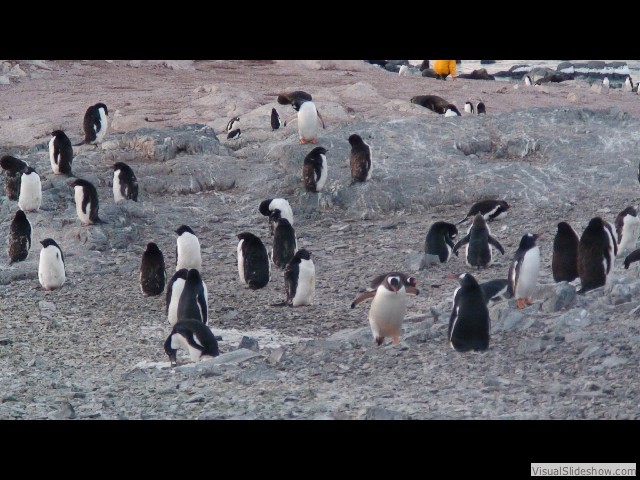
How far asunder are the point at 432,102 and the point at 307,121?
5.52 metres

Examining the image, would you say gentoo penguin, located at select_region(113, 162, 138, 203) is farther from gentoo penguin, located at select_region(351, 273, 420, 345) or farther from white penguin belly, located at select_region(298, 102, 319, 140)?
gentoo penguin, located at select_region(351, 273, 420, 345)

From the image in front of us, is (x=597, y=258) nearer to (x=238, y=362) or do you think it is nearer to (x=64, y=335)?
(x=238, y=362)

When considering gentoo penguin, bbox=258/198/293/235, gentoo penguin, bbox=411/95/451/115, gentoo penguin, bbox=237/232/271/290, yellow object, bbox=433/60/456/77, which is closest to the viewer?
gentoo penguin, bbox=237/232/271/290

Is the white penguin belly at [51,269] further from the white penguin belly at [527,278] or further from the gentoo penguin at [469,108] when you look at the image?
the gentoo penguin at [469,108]

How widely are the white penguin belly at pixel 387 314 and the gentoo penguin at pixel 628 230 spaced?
322 centimetres

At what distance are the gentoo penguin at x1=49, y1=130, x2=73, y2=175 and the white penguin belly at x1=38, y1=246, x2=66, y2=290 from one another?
122 inches

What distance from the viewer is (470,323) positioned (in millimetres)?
6305

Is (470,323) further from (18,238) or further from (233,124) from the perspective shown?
(233,124)

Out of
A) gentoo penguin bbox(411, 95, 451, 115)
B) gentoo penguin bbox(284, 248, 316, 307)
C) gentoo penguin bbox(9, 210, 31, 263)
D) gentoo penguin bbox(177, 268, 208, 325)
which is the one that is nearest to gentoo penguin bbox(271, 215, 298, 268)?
gentoo penguin bbox(284, 248, 316, 307)

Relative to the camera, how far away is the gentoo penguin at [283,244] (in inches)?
370

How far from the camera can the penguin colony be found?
6656 millimetres
